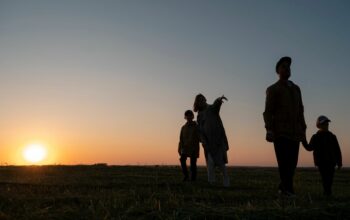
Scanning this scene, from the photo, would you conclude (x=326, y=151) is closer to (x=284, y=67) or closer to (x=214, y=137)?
(x=284, y=67)

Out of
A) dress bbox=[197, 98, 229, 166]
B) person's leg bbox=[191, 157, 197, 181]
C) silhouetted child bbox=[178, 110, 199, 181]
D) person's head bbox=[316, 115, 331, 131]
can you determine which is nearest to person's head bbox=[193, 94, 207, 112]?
dress bbox=[197, 98, 229, 166]

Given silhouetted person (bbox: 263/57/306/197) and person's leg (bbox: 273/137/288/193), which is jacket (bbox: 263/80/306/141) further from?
person's leg (bbox: 273/137/288/193)

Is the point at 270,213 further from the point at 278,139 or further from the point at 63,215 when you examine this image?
the point at 278,139

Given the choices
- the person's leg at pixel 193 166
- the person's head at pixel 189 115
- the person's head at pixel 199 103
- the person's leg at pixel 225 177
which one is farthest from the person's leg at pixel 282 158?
the person's head at pixel 189 115

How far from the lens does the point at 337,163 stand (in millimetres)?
10508

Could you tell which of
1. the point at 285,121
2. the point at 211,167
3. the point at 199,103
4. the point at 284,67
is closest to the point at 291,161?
the point at 285,121

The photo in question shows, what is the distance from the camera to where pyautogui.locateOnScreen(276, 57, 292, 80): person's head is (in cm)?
914

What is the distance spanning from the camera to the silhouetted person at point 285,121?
8.87 metres

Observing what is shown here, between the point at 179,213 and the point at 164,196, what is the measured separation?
2.63 meters

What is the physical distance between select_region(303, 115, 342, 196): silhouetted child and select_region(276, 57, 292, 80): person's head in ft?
5.95

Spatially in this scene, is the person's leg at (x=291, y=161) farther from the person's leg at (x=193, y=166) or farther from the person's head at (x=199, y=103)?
the person's leg at (x=193, y=166)

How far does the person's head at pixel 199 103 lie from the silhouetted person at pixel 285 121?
4.27 metres

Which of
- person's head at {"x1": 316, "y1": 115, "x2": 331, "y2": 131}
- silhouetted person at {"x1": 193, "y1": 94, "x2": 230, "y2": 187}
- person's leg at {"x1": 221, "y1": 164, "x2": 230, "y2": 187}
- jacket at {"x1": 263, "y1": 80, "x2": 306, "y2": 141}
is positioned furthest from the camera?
silhouetted person at {"x1": 193, "y1": 94, "x2": 230, "y2": 187}

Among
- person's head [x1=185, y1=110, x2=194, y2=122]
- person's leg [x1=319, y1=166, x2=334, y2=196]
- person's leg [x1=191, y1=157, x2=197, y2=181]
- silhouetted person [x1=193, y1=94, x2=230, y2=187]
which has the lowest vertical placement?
person's leg [x1=319, y1=166, x2=334, y2=196]
